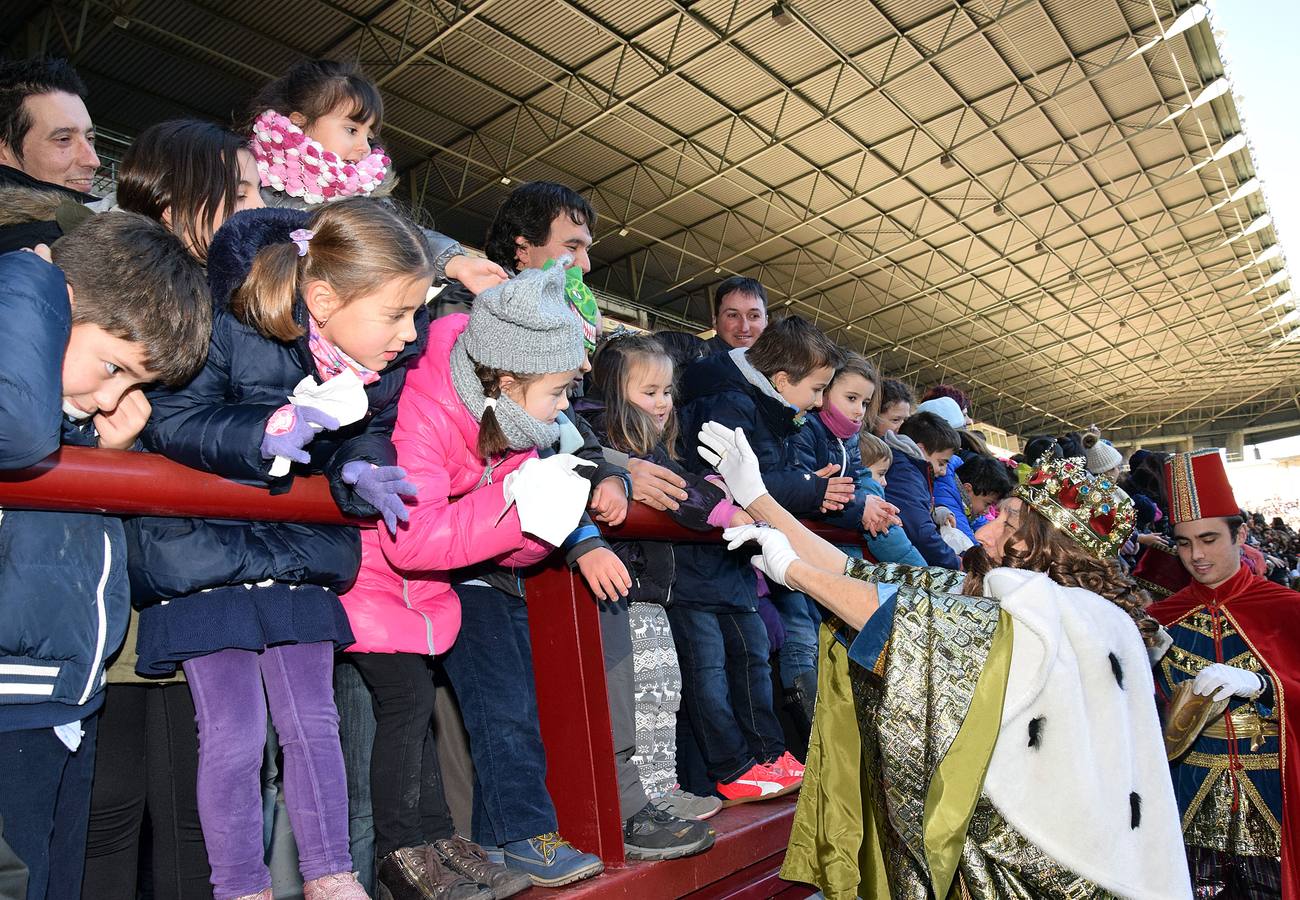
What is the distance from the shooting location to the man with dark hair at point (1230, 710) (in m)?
3.41

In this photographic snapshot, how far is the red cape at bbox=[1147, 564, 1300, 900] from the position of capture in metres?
3.34

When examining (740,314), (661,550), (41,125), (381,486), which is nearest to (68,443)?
(381,486)

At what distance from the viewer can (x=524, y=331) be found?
1992 mm

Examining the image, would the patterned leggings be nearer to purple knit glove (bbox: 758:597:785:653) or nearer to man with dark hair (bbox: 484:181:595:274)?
purple knit glove (bbox: 758:597:785:653)

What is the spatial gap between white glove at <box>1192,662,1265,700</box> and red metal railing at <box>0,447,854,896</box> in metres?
1.84

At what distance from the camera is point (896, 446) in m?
4.34

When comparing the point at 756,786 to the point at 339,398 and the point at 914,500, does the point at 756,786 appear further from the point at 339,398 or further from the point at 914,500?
the point at 914,500

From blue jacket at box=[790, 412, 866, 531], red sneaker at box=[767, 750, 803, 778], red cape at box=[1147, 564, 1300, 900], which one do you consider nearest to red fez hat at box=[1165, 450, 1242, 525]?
red cape at box=[1147, 564, 1300, 900]

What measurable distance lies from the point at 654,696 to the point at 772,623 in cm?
90

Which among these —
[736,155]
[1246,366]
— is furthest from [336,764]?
[1246,366]

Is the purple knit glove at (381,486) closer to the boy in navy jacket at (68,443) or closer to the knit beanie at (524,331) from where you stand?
the boy in navy jacket at (68,443)

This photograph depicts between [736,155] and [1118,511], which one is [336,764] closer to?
[1118,511]

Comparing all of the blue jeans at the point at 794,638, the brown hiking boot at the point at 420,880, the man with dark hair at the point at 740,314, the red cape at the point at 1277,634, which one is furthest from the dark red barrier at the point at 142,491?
the red cape at the point at 1277,634

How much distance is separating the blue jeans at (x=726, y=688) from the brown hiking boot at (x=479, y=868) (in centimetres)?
94
